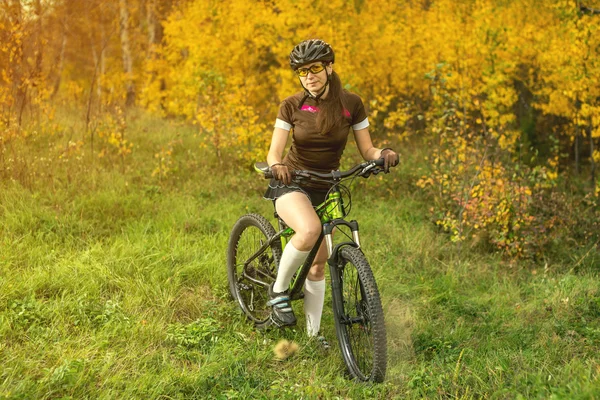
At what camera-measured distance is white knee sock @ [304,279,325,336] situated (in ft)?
13.6

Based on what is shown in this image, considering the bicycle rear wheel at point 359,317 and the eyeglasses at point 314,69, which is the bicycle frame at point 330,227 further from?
the eyeglasses at point 314,69

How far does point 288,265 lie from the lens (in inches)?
154

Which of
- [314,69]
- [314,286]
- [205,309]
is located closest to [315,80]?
[314,69]

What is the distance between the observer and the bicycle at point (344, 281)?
11.3 feet

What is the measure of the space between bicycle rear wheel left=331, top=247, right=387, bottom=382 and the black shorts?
0.48 metres

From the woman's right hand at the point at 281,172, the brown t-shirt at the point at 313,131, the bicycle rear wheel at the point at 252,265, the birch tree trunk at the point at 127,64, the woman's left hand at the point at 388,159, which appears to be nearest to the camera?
the woman's right hand at the point at 281,172

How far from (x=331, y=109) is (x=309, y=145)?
29cm

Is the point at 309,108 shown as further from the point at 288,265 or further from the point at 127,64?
the point at 127,64

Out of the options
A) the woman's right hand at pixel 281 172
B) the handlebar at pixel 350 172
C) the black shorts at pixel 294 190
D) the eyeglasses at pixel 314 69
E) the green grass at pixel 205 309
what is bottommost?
the green grass at pixel 205 309

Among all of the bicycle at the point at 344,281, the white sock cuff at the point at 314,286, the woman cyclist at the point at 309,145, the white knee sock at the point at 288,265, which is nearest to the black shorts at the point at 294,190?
the woman cyclist at the point at 309,145

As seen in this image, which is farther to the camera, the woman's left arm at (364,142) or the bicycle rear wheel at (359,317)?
the woman's left arm at (364,142)

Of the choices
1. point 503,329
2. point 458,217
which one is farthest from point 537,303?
point 458,217

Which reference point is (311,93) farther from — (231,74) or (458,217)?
(231,74)

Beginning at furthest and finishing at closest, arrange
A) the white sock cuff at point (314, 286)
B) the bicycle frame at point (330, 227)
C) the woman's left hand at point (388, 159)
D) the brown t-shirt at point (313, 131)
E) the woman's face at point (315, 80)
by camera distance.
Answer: the white sock cuff at point (314, 286) → the brown t-shirt at point (313, 131) → the woman's face at point (315, 80) → the bicycle frame at point (330, 227) → the woman's left hand at point (388, 159)
